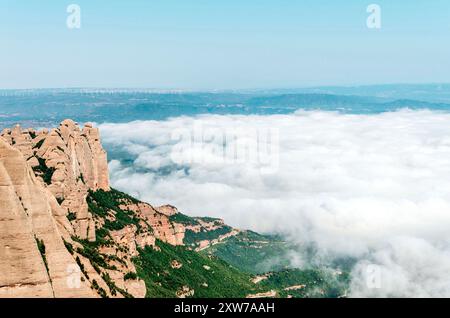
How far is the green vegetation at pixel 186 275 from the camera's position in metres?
91.3

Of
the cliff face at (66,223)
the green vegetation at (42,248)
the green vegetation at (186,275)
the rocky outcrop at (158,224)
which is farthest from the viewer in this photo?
the rocky outcrop at (158,224)

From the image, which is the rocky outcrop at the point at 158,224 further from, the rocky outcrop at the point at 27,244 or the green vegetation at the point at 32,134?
the rocky outcrop at the point at 27,244

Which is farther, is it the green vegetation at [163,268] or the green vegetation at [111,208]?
the green vegetation at [111,208]

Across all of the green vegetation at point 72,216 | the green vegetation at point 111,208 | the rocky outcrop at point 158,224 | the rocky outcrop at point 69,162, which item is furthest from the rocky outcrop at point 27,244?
the rocky outcrop at point 158,224

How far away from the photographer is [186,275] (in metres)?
108

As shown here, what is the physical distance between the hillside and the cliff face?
0.07 meters

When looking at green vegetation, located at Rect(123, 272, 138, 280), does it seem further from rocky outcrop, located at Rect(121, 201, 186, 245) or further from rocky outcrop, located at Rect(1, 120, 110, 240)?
Result: rocky outcrop, located at Rect(121, 201, 186, 245)

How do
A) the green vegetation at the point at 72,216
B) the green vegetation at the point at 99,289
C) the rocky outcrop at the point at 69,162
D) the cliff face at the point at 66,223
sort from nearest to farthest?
the cliff face at the point at 66,223 → the green vegetation at the point at 99,289 → the green vegetation at the point at 72,216 → the rocky outcrop at the point at 69,162

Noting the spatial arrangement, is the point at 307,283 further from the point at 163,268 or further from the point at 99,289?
the point at 99,289

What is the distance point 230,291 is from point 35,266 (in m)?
82.6

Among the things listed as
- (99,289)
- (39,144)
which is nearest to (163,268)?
(39,144)

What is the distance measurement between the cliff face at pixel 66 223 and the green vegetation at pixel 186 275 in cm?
330

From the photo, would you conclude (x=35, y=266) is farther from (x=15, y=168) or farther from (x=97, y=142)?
(x=97, y=142)
